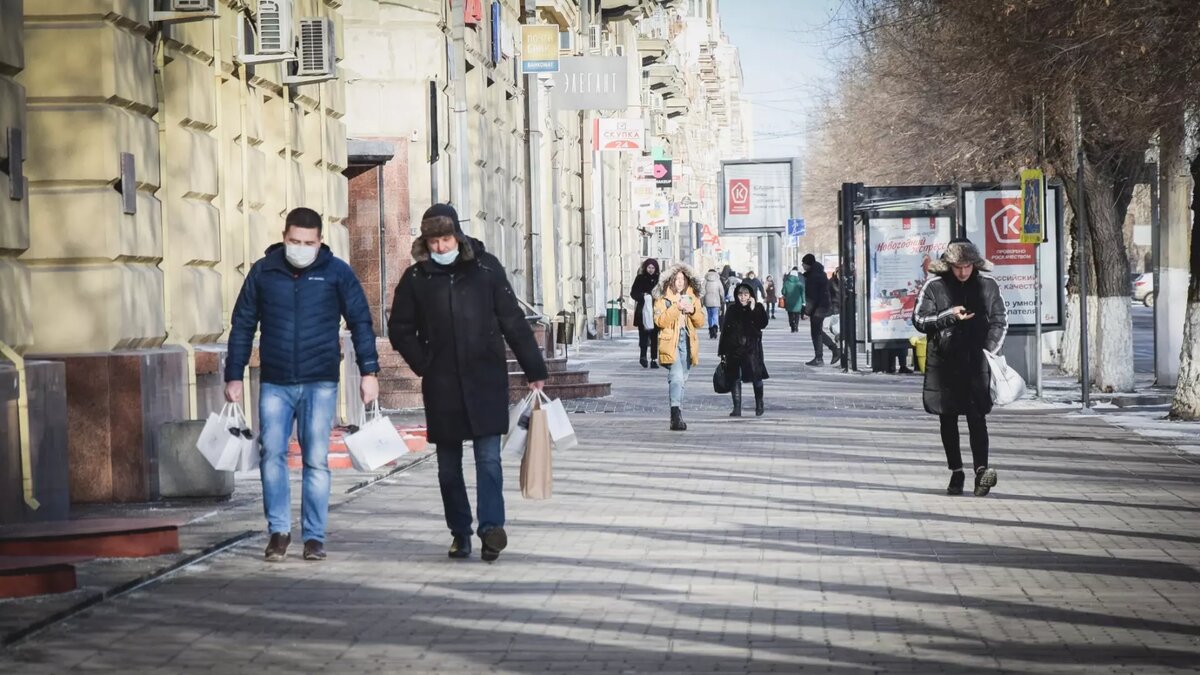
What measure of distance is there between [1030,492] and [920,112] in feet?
88.4

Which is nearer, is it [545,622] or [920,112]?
[545,622]

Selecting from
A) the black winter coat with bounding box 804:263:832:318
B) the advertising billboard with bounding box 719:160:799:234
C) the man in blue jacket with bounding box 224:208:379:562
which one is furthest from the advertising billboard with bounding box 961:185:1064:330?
the advertising billboard with bounding box 719:160:799:234

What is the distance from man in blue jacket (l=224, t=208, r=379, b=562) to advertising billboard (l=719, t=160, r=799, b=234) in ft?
226

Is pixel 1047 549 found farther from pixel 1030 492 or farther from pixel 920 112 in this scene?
pixel 920 112

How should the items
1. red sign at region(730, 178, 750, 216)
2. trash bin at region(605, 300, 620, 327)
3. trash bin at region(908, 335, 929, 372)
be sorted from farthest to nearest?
1. red sign at region(730, 178, 750, 216)
2. trash bin at region(605, 300, 620, 327)
3. trash bin at region(908, 335, 929, 372)

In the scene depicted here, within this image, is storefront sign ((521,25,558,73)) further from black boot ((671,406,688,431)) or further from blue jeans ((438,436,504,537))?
blue jeans ((438,436,504,537))

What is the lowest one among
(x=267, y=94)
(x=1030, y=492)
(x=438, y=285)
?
(x=1030, y=492)

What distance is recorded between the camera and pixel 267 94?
19.2 meters

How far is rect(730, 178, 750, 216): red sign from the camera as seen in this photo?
8106cm

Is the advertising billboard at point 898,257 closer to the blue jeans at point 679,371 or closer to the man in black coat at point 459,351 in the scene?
the blue jeans at point 679,371

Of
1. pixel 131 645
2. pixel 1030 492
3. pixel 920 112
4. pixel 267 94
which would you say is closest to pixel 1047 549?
pixel 1030 492

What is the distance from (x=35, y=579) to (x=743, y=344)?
13832 mm

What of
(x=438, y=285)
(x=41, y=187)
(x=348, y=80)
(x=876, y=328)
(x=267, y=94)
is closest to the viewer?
(x=438, y=285)

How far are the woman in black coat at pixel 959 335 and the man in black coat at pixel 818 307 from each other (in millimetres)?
21764
